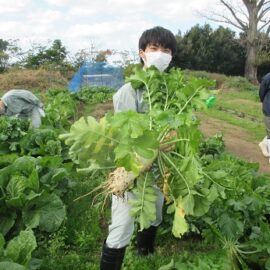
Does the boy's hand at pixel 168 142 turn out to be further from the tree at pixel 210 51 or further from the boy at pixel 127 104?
the tree at pixel 210 51

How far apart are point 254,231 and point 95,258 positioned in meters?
1.24

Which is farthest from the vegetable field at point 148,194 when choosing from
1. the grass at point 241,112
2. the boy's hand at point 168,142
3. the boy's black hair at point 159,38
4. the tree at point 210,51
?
the tree at point 210,51

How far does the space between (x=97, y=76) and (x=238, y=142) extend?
11806mm

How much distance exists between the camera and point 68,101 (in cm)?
1211

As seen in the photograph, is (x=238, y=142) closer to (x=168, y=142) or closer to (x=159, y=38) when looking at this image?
(x=159, y=38)

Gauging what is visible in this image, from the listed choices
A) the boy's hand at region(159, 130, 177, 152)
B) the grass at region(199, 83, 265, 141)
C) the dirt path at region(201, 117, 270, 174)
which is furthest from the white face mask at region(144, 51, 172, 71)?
the grass at region(199, 83, 265, 141)

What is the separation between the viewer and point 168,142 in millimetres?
2375

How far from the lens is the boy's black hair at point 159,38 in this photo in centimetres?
295

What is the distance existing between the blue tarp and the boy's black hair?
16.6 m

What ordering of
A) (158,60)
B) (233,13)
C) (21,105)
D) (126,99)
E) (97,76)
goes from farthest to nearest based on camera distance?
(233,13), (97,76), (21,105), (158,60), (126,99)

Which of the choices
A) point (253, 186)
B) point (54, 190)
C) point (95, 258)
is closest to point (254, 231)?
point (253, 186)

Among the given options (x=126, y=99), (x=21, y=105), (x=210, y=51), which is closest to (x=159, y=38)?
(x=126, y=99)

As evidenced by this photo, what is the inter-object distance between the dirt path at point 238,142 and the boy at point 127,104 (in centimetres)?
440

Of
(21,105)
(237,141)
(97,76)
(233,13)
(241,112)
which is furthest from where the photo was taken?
(233,13)
